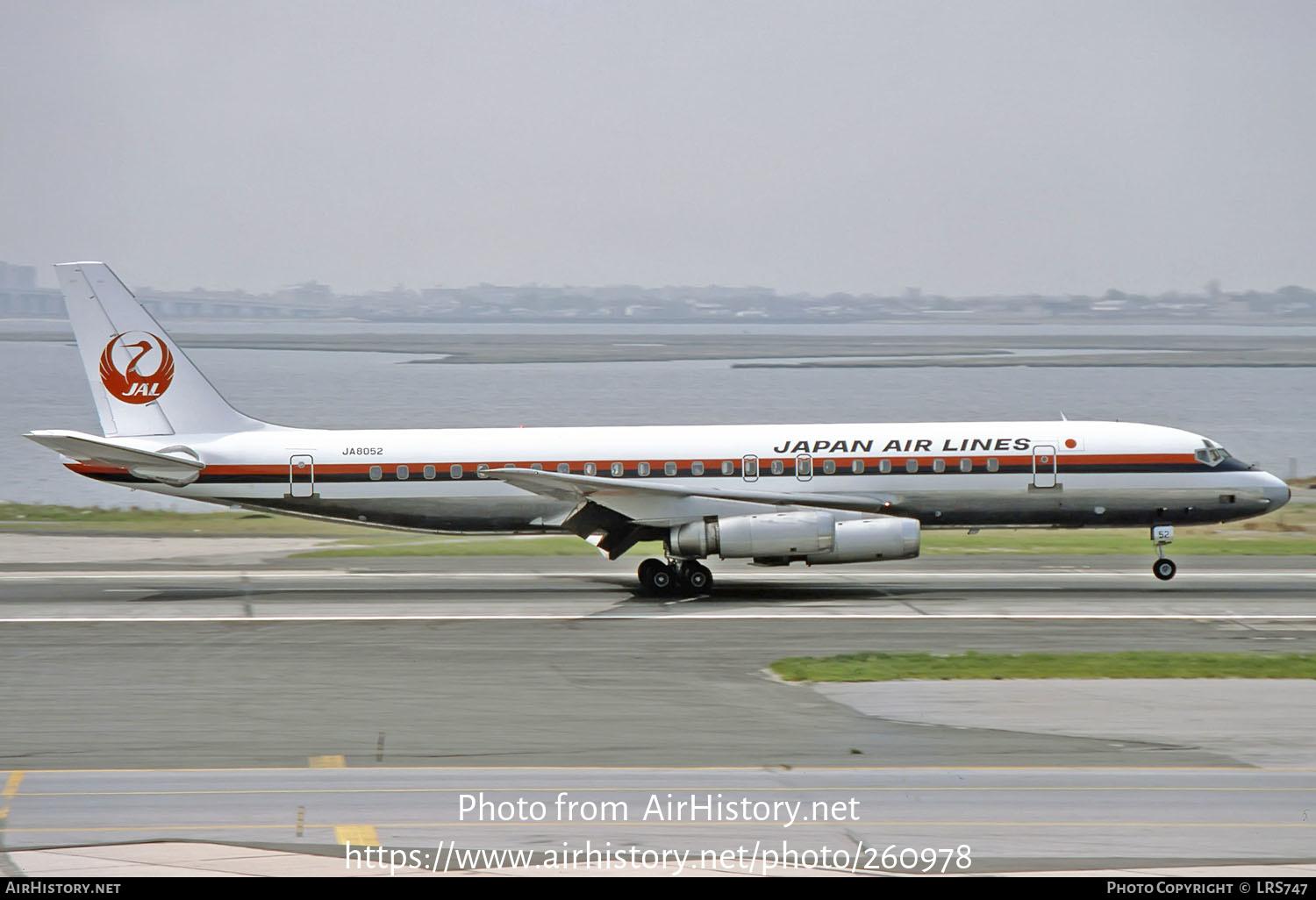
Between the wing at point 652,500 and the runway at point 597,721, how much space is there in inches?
64.6

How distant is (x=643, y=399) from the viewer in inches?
6993

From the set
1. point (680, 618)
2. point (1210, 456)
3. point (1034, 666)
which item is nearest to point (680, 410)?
point (1210, 456)

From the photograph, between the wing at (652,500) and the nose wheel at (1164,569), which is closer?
the wing at (652,500)

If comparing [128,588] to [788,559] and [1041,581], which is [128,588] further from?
[1041,581]

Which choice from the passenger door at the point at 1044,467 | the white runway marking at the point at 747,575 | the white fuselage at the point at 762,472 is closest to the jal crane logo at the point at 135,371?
the white fuselage at the point at 762,472

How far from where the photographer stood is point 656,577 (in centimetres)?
2888

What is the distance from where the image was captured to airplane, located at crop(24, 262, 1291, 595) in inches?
1136

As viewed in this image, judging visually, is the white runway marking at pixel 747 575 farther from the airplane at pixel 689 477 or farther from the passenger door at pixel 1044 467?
the passenger door at pixel 1044 467

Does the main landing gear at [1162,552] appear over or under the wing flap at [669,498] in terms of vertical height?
under

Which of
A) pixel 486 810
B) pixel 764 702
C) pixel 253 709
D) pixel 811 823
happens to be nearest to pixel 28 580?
pixel 253 709

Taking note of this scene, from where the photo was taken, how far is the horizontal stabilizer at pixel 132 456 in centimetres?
2848

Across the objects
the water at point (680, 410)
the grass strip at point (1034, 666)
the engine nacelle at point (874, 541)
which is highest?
the engine nacelle at point (874, 541)

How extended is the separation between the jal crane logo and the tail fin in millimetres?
19
